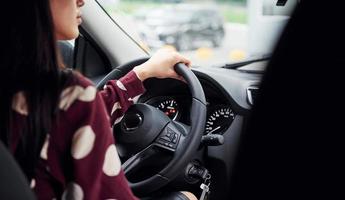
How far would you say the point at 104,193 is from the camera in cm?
118

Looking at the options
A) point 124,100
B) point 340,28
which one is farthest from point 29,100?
point 340,28

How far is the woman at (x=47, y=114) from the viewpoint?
1.06m

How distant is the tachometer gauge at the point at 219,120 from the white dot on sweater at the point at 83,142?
0.80m

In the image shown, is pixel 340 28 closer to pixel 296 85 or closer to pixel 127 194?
pixel 296 85

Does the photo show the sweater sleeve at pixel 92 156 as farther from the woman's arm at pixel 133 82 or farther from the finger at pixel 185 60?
the finger at pixel 185 60

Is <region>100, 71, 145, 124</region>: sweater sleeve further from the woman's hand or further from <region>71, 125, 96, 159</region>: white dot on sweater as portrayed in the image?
<region>71, 125, 96, 159</region>: white dot on sweater

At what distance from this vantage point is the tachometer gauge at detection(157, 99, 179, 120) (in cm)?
181

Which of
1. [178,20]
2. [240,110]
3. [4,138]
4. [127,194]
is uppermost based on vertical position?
[4,138]

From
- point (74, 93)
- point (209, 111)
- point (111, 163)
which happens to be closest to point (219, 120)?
point (209, 111)

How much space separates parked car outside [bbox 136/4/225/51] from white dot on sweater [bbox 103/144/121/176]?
8065 millimetres

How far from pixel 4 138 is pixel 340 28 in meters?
0.69

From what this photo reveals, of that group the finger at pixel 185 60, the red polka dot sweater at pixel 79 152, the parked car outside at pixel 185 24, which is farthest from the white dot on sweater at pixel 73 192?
the parked car outside at pixel 185 24

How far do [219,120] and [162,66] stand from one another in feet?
1.25

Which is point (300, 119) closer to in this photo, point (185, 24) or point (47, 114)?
point (47, 114)
